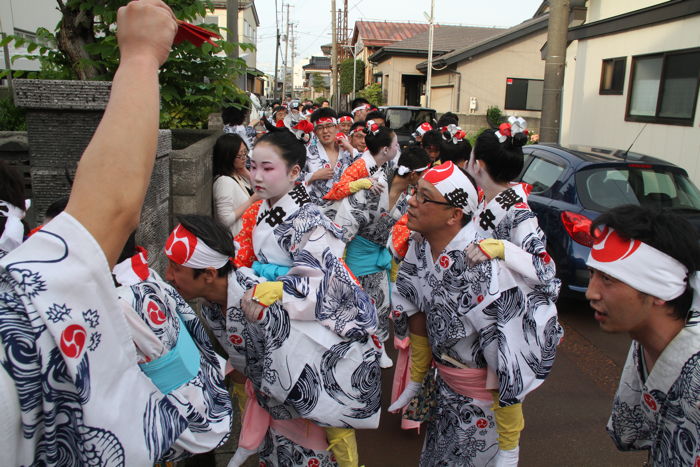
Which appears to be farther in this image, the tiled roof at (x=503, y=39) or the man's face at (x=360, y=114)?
the tiled roof at (x=503, y=39)

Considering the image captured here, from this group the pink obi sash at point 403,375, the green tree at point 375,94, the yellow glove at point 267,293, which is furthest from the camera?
the green tree at point 375,94

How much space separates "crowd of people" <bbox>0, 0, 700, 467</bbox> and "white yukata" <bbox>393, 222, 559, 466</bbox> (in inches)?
0.4

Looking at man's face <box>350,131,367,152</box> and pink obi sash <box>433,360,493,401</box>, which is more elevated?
man's face <box>350,131,367,152</box>

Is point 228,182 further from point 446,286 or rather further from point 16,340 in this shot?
point 16,340

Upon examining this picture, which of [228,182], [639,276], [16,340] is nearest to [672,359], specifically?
[639,276]

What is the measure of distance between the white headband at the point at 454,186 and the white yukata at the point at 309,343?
631 millimetres

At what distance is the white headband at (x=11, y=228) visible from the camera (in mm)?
1808

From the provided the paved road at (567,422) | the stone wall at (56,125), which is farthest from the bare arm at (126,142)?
the paved road at (567,422)

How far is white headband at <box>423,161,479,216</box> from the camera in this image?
9.27 ft

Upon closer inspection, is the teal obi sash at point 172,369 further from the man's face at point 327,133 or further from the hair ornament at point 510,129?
the man's face at point 327,133

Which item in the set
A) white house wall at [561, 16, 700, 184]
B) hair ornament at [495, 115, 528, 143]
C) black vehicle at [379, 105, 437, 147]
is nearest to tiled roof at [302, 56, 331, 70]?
black vehicle at [379, 105, 437, 147]

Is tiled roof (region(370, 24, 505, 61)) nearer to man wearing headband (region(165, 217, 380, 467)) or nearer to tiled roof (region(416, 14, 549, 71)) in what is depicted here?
tiled roof (region(416, 14, 549, 71))

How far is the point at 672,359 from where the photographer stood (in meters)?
1.71

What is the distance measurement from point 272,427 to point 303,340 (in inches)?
24.1
